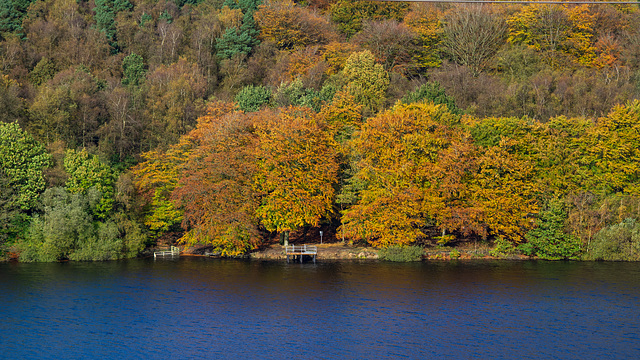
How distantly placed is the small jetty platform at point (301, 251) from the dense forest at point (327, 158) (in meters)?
3.30

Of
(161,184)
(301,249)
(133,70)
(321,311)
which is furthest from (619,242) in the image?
(133,70)

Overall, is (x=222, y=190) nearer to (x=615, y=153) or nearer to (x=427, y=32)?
(x=615, y=153)

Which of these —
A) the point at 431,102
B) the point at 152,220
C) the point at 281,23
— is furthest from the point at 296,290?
the point at 281,23

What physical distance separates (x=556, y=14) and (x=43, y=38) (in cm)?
9985

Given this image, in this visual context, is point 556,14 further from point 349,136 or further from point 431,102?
point 349,136

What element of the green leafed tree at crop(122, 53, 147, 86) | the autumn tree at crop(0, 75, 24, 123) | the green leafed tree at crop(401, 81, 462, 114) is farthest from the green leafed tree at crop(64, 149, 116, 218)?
the green leafed tree at crop(401, 81, 462, 114)

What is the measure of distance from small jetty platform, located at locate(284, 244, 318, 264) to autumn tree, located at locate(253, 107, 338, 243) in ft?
8.31

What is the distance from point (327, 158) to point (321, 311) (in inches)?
1242

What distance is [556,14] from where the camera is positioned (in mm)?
127375

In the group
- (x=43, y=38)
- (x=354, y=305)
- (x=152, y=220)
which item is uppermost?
(x=43, y=38)

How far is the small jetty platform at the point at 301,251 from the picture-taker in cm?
8350

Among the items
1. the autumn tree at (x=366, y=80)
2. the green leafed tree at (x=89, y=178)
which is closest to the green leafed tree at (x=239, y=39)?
the autumn tree at (x=366, y=80)

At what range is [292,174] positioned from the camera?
84.8m

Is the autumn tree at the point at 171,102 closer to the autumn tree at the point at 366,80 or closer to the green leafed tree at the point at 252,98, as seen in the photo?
the green leafed tree at the point at 252,98
